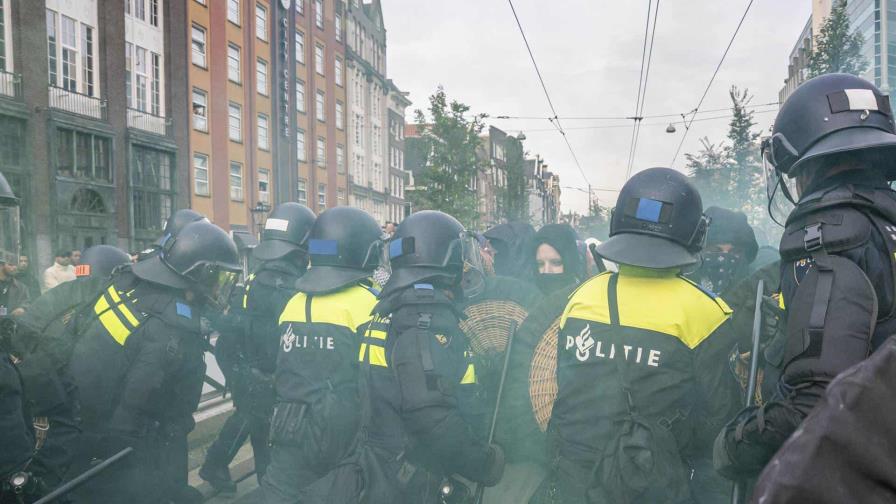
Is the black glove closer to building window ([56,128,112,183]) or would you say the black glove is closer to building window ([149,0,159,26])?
building window ([56,128,112,183])

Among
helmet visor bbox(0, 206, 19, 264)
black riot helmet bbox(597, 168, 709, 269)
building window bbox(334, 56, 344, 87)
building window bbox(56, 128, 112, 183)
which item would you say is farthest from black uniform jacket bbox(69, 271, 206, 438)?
building window bbox(334, 56, 344, 87)

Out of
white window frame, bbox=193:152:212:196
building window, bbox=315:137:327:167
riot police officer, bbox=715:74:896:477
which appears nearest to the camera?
riot police officer, bbox=715:74:896:477

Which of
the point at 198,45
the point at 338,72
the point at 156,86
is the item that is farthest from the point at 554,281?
the point at 338,72

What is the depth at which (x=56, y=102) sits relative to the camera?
19.3 metres

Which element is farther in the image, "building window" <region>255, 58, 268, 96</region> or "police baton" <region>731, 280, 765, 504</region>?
"building window" <region>255, 58, 268, 96</region>

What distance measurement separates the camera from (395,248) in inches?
125

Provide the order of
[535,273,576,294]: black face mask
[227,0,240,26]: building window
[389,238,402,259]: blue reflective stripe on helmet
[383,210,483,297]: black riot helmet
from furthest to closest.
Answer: [227,0,240,26]: building window, [535,273,576,294]: black face mask, [389,238,402,259]: blue reflective stripe on helmet, [383,210,483,297]: black riot helmet

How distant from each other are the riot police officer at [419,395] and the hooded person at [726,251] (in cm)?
259

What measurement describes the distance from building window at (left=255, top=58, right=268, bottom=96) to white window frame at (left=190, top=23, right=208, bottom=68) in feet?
13.0

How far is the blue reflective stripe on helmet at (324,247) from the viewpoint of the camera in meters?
3.64

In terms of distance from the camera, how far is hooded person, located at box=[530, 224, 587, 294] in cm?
505

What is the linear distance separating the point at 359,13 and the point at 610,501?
48.0m

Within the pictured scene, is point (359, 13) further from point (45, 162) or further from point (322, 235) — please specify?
point (322, 235)

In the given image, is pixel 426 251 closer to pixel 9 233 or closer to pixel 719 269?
pixel 9 233
